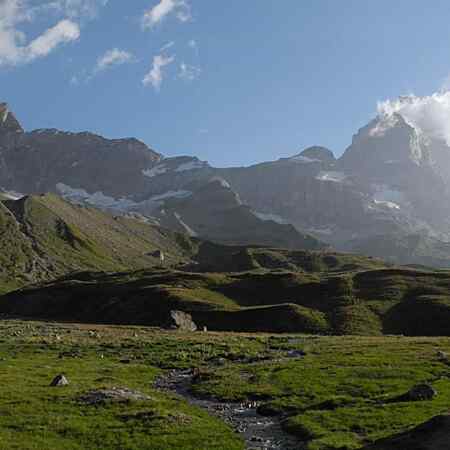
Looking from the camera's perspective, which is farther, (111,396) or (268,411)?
(111,396)

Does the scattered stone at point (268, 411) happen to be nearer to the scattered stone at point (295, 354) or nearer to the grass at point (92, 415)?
the grass at point (92, 415)

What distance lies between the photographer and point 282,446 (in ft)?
96.6

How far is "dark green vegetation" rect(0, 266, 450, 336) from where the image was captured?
121 meters

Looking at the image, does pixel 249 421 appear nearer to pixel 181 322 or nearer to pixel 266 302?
pixel 181 322

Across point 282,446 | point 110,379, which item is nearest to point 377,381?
point 282,446

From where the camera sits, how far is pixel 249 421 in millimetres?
35000

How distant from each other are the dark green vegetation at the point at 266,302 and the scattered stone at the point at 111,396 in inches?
3111

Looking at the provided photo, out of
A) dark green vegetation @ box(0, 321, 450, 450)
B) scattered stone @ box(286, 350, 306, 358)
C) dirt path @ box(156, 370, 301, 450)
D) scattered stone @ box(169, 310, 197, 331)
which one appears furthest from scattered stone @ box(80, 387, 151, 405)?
scattered stone @ box(169, 310, 197, 331)

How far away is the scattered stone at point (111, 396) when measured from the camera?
37344 mm

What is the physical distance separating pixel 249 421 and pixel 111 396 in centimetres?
935

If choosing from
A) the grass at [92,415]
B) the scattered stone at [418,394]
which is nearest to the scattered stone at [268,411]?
the grass at [92,415]

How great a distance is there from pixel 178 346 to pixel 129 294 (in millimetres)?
77572

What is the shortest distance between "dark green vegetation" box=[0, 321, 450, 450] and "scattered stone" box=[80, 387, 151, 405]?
52 cm

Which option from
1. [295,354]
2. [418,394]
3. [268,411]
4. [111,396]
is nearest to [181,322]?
[295,354]
